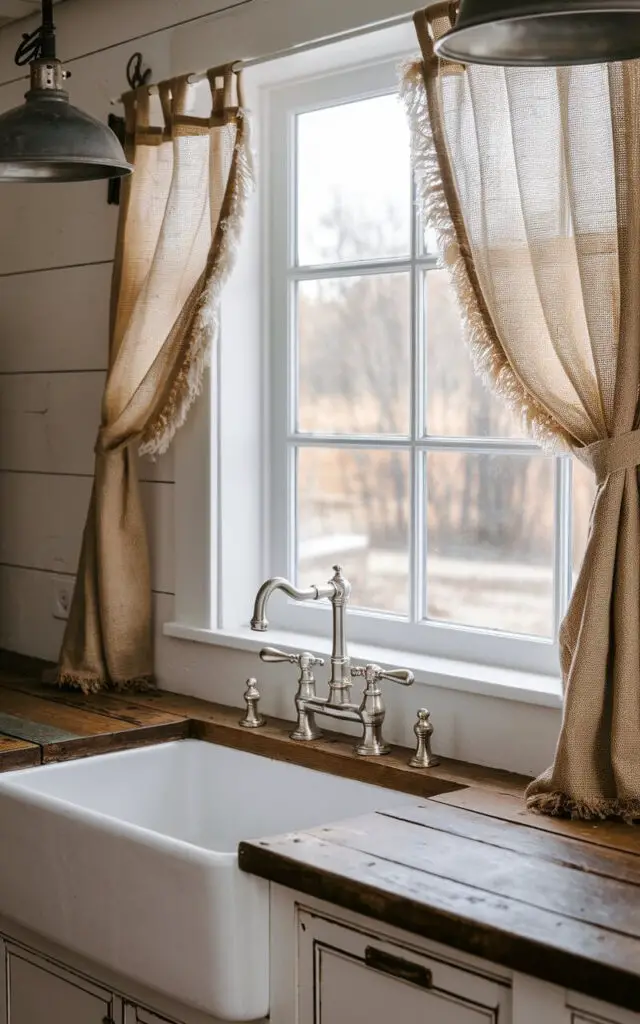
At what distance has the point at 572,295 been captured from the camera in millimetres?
1999

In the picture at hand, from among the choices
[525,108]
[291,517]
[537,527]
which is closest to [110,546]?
[291,517]

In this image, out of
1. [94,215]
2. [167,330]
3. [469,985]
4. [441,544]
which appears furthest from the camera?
[94,215]

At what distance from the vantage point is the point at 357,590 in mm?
2645

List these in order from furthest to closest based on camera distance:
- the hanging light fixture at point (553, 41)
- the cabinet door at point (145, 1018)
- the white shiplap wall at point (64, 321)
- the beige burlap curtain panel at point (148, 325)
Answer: the white shiplap wall at point (64, 321)
the beige burlap curtain panel at point (148, 325)
the cabinet door at point (145, 1018)
the hanging light fixture at point (553, 41)

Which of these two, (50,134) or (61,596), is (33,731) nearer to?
(61,596)

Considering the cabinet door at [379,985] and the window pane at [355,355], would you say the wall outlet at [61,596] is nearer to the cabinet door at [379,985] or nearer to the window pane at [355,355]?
the window pane at [355,355]

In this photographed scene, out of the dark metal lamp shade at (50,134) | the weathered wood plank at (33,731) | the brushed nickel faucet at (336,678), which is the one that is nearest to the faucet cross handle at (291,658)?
the brushed nickel faucet at (336,678)

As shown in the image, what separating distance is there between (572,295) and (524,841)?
0.82m

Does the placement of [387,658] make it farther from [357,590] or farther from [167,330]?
[167,330]

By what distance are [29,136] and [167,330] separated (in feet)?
2.48

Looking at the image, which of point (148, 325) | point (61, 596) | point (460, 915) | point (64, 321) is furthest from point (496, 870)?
point (64, 321)

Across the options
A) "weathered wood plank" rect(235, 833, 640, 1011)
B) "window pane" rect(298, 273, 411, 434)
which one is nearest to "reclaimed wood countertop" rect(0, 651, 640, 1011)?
"weathered wood plank" rect(235, 833, 640, 1011)

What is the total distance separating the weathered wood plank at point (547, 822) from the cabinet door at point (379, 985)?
0.32m

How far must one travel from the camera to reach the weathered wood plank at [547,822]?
183cm
